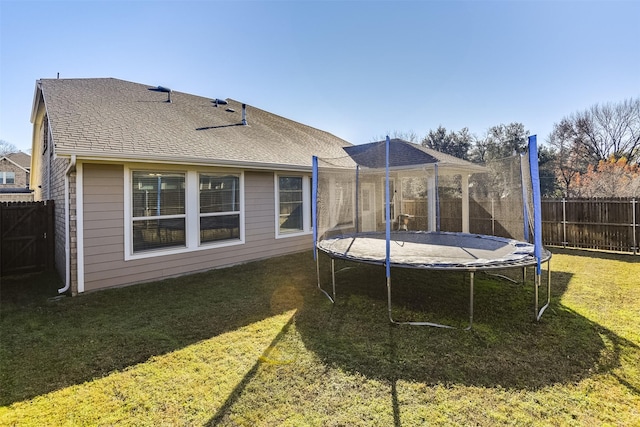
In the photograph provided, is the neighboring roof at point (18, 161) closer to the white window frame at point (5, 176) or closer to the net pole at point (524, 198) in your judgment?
the white window frame at point (5, 176)

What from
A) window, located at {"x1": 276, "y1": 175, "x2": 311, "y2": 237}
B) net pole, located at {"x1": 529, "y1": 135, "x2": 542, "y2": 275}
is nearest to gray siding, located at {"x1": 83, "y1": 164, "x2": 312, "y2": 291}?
window, located at {"x1": 276, "y1": 175, "x2": 311, "y2": 237}

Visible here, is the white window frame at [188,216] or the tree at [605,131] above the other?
the tree at [605,131]

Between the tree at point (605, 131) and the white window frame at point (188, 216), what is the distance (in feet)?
85.1

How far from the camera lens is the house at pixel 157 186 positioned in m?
4.69

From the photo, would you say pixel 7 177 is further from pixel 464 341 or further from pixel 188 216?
pixel 464 341

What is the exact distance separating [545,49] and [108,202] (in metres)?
11.8

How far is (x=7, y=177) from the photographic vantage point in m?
25.1

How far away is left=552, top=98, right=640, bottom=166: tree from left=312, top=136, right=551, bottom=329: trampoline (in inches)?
764

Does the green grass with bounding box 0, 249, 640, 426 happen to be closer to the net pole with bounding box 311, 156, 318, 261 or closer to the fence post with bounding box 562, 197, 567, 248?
the net pole with bounding box 311, 156, 318, 261

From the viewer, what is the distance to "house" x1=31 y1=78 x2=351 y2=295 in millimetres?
4691

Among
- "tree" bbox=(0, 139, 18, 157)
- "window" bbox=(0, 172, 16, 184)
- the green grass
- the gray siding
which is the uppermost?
"tree" bbox=(0, 139, 18, 157)

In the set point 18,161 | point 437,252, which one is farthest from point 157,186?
point 18,161

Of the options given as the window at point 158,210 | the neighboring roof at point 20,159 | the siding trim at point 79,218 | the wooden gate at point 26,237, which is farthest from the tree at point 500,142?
the neighboring roof at point 20,159

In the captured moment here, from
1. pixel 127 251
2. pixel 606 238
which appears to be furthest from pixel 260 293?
pixel 606 238
